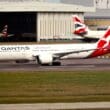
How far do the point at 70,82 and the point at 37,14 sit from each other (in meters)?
83.1

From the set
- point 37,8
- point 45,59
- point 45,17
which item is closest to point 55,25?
point 45,17

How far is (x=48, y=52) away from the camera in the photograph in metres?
56.8

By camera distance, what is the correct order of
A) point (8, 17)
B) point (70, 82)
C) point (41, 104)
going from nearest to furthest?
point (41, 104), point (70, 82), point (8, 17)

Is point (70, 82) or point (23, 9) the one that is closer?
point (70, 82)

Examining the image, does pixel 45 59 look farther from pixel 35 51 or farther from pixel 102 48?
pixel 102 48

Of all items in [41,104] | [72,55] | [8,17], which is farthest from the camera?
[8,17]

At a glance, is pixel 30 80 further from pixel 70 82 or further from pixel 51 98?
pixel 51 98

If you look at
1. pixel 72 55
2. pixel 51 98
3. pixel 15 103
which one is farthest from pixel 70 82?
pixel 72 55

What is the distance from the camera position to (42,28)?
11831 cm

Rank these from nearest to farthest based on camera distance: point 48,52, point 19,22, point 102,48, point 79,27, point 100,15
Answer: point 48,52 < point 102,48 < point 79,27 < point 19,22 < point 100,15

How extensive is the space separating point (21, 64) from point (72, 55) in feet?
18.5

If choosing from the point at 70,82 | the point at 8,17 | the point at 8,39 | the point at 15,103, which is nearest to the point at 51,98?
the point at 15,103

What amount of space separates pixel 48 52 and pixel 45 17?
6269 cm

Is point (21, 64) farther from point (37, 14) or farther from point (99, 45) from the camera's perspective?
point (37, 14)
